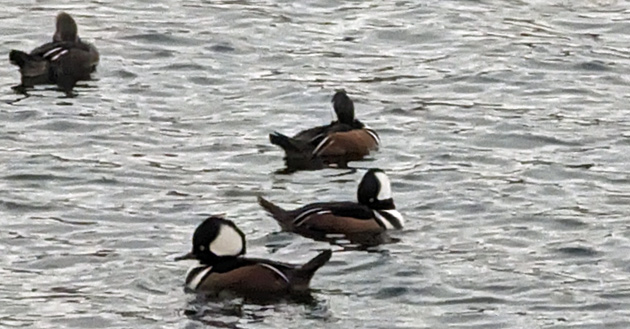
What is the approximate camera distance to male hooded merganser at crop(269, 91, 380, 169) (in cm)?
1884

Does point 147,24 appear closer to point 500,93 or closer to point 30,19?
point 30,19

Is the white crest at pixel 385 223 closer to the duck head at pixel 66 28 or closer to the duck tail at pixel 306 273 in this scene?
the duck tail at pixel 306 273

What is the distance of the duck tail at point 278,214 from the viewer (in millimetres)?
16000

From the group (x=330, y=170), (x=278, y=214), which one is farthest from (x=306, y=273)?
(x=330, y=170)

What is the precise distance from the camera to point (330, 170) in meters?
18.7

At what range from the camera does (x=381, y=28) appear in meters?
23.5

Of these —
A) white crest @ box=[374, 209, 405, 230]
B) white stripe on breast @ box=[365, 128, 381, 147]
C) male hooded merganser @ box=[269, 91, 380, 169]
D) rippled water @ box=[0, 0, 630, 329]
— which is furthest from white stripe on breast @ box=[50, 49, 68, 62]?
white crest @ box=[374, 209, 405, 230]

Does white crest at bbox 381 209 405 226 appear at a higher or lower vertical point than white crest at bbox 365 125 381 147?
higher

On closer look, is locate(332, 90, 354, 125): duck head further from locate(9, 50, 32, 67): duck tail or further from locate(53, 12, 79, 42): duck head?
locate(53, 12, 79, 42): duck head

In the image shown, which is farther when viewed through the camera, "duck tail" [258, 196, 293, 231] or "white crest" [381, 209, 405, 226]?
"white crest" [381, 209, 405, 226]

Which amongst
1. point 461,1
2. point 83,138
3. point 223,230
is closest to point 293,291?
point 223,230

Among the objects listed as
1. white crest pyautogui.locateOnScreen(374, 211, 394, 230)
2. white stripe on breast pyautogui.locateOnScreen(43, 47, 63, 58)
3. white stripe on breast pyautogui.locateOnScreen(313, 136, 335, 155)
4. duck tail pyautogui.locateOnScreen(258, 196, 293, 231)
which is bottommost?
white stripe on breast pyautogui.locateOnScreen(313, 136, 335, 155)

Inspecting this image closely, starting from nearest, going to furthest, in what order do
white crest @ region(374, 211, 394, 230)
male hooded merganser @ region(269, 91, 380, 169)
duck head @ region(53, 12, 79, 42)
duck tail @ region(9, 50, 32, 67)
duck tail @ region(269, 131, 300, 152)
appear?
white crest @ region(374, 211, 394, 230), duck tail @ region(269, 131, 300, 152), male hooded merganser @ region(269, 91, 380, 169), duck tail @ region(9, 50, 32, 67), duck head @ region(53, 12, 79, 42)

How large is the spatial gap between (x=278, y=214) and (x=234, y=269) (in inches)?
72.7
